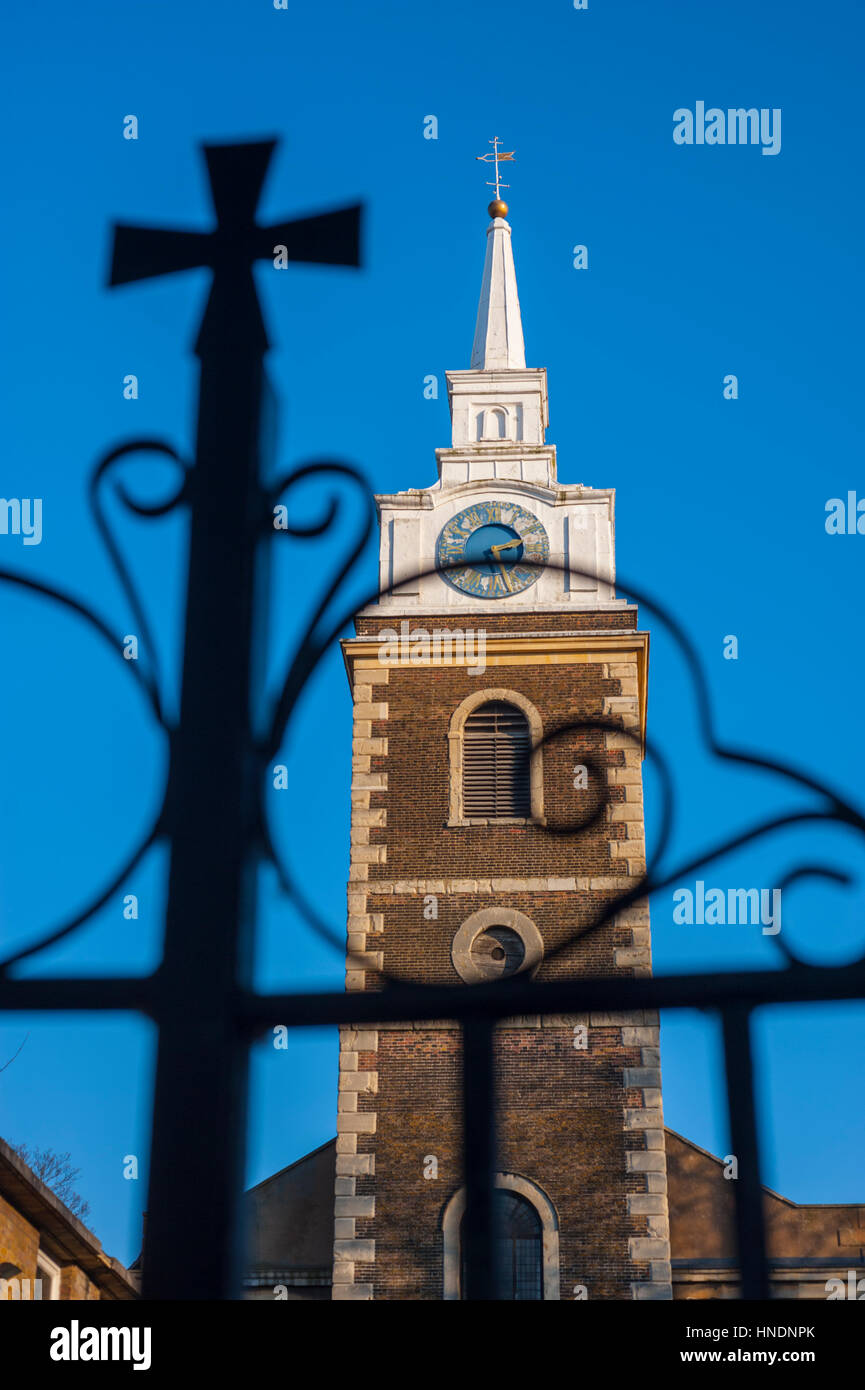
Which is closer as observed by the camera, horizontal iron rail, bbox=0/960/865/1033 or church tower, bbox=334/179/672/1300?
horizontal iron rail, bbox=0/960/865/1033

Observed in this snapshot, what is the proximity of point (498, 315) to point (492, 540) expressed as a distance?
589 centimetres

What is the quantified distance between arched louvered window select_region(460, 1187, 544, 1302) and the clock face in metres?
8.64

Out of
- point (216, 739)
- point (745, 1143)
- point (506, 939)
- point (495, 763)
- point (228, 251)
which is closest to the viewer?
point (745, 1143)

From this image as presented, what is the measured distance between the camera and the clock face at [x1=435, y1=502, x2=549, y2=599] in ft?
80.0

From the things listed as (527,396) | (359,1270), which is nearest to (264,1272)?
(359,1270)

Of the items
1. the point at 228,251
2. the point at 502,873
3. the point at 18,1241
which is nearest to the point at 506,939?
the point at 502,873

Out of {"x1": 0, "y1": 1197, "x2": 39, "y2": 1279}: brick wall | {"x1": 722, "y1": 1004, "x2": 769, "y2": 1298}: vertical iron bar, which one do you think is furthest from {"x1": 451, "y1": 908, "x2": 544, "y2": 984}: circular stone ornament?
{"x1": 722, "y1": 1004, "x2": 769, "y2": 1298}: vertical iron bar

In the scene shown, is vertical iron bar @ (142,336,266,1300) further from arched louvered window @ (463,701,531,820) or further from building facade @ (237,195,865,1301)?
arched louvered window @ (463,701,531,820)

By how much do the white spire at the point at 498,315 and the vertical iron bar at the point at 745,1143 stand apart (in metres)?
24.9

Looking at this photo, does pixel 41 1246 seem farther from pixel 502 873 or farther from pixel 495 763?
pixel 495 763

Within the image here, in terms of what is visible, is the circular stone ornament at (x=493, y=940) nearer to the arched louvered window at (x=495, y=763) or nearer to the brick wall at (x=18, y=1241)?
the arched louvered window at (x=495, y=763)

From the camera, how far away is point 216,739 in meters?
2.98

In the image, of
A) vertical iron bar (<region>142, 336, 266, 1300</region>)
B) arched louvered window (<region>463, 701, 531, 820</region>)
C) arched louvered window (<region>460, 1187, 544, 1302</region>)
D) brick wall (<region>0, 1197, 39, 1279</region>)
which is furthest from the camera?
arched louvered window (<region>463, 701, 531, 820</region>)

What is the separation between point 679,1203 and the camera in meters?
22.2
